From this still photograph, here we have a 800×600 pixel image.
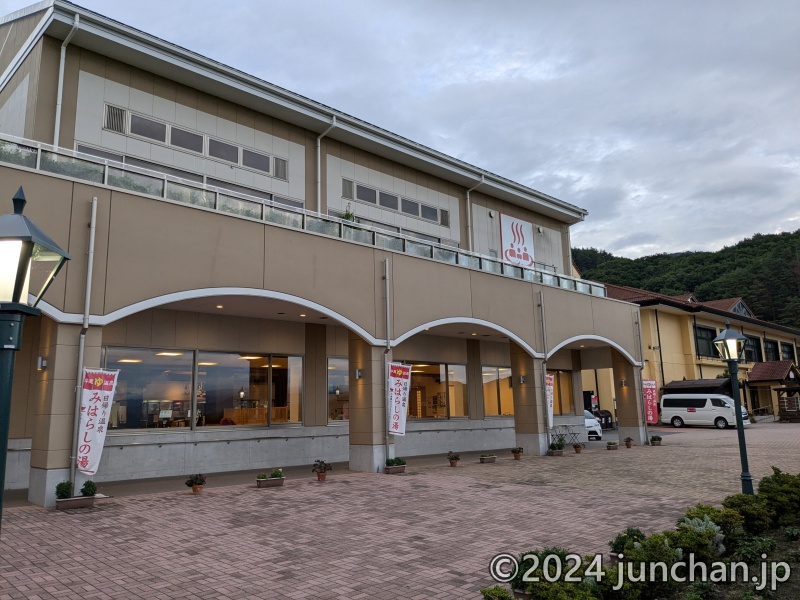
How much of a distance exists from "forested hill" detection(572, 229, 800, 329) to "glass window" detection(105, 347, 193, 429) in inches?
2102

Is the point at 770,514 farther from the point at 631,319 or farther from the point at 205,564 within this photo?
the point at 631,319

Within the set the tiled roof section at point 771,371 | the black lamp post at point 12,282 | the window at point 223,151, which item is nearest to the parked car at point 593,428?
the window at point 223,151

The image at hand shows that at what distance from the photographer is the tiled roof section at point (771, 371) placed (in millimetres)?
44281

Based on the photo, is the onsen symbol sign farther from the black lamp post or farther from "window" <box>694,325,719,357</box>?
"window" <box>694,325,719,357</box>

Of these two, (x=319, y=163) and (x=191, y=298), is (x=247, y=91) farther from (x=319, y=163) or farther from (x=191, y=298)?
(x=191, y=298)

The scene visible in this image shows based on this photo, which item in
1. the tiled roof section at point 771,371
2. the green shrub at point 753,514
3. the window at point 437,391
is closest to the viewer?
the green shrub at point 753,514

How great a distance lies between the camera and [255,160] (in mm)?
17172

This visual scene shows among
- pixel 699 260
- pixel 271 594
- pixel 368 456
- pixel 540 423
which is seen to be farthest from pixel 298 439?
pixel 699 260

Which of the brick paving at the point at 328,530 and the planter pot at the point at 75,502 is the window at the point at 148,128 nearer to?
the brick paving at the point at 328,530

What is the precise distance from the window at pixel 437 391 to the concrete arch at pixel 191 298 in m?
5.97

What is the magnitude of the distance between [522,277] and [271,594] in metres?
16.3

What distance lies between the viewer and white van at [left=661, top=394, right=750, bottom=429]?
34.9m

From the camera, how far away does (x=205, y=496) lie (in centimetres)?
1180

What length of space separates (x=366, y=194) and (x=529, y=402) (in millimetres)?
9251
